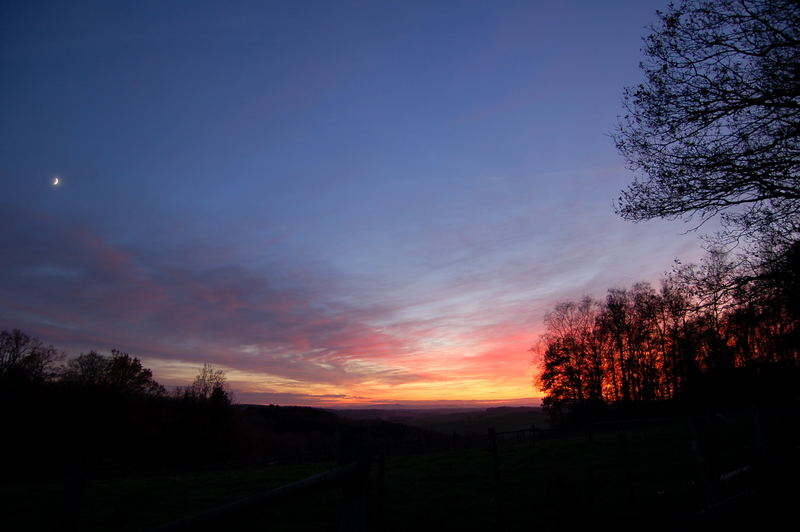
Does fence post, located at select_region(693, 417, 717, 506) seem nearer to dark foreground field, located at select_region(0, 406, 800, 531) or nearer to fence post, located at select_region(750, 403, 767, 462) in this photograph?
dark foreground field, located at select_region(0, 406, 800, 531)

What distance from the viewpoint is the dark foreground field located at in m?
4.77

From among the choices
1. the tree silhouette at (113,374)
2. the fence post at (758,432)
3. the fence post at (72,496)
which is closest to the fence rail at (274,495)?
the fence post at (72,496)

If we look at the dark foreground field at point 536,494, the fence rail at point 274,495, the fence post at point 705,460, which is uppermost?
the fence rail at point 274,495

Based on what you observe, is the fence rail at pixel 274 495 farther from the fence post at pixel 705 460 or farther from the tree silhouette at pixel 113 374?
the tree silhouette at pixel 113 374

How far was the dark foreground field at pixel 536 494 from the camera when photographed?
4.77m

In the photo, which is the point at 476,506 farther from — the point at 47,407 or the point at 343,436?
the point at 47,407

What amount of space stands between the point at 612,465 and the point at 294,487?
20.5 metres

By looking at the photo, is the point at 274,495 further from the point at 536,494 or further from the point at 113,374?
the point at 113,374

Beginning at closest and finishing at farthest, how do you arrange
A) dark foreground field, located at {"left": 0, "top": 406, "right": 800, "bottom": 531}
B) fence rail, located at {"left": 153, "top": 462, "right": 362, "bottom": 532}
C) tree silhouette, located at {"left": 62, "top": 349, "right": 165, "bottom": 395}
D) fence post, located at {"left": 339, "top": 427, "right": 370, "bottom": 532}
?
1. fence rail, located at {"left": 153, "top": 462, "right": 362, "bottom": 532}
2. fence post, located at {"left": 339, "top": 427, "right": 370, "bottom": 532}
3. dark foreground field, located at {"left": 0, "top": 406, "right": 800, "bottom": 531}
4. tree silhouette, located at {"left": 62, "top": 349, "right": 165, "bottom": 395}

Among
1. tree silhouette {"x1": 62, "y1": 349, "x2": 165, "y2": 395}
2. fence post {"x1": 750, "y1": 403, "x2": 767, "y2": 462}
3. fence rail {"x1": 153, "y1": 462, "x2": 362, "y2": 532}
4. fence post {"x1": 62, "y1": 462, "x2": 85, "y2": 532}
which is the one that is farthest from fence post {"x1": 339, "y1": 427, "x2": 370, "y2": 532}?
tree silhouette {"x1": 62, "y1": 349, "x2": 165, "y2": 395}

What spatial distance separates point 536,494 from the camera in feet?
45.1

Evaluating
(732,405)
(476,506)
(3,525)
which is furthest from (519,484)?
(732,405)

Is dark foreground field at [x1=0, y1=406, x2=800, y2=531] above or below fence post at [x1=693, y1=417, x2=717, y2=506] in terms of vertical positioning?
below

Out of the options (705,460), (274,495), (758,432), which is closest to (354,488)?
(274,495)
